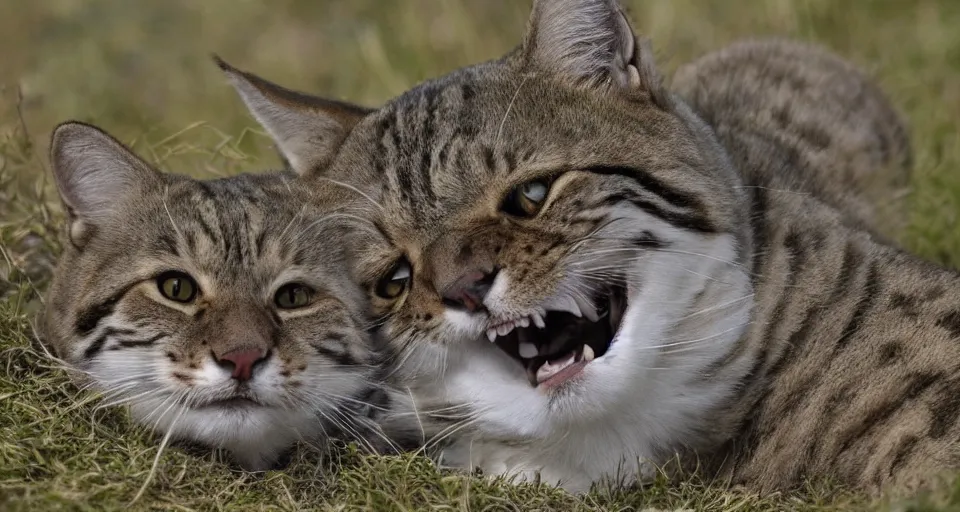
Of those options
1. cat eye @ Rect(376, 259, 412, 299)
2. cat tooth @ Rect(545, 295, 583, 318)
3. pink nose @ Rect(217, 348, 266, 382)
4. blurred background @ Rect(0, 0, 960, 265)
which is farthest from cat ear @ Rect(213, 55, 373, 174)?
blurred background @ Rect(0, 0, 960, 265)

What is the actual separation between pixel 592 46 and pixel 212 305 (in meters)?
1.57

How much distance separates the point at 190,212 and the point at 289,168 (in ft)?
2.33

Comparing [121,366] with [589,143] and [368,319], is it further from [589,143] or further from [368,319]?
[589,143]

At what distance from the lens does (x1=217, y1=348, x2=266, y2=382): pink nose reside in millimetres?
3635

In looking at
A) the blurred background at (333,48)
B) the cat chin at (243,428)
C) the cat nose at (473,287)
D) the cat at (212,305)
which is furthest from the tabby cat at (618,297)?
the blurred background at (333,48)

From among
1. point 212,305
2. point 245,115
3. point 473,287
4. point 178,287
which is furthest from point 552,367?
point 245,115

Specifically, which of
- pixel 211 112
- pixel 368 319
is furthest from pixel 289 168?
pixel 211 112

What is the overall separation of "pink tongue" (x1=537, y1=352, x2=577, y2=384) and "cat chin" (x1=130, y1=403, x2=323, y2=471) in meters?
0.76

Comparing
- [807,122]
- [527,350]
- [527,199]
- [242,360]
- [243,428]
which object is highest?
[807,122]

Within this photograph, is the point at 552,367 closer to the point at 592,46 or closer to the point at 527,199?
the point at 527,199

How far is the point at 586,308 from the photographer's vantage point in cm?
373

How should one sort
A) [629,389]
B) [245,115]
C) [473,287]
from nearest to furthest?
[473,287] → [629,389] → [245,115]

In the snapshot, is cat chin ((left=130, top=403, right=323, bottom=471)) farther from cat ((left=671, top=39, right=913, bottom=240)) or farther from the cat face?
cat ((left=671, top=39, right=913, bottom=240))

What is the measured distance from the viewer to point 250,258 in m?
4.05
